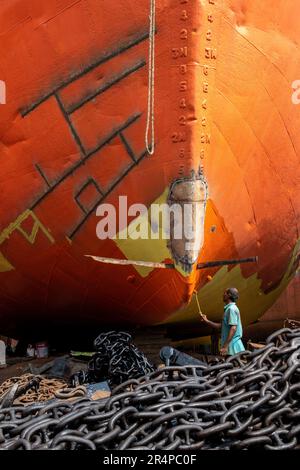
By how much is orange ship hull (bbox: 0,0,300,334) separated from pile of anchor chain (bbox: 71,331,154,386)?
0.69m

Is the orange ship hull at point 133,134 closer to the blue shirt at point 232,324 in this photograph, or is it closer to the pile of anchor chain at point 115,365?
the blue shirt at point 232,324

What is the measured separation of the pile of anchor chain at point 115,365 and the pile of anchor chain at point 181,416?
1.67 m

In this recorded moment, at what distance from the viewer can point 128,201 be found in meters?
4.40

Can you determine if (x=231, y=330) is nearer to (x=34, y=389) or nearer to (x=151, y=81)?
(x=34, y=389)

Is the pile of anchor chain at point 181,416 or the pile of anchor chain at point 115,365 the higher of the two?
the pile of anchor chain at point 115,365

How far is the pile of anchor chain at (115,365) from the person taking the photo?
3852 millimetres

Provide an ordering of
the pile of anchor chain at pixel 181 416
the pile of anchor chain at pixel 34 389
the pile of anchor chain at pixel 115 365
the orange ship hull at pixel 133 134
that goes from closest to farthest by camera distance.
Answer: the pile of anchor chain at pixel 181 416, the pile of anchor chain at pixel 34 389, the pile of anchor chain at pixel 115 365, the orange ship hull at pixel 133 134

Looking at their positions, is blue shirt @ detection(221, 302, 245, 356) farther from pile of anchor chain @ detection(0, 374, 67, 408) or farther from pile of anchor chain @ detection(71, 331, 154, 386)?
pile of anchor chain @ detection(0, 374, 67, 408)

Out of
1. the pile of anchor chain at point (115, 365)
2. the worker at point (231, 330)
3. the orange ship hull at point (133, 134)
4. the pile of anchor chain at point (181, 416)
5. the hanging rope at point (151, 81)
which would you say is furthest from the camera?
the worker at point (231, 330)

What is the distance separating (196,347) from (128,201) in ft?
9.19

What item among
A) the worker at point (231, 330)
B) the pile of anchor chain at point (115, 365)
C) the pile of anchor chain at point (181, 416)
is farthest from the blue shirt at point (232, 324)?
the pile of anchor chain at point (181, 416)

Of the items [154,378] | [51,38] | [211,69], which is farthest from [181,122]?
[154,378]

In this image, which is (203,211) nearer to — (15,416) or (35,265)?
(35,265)

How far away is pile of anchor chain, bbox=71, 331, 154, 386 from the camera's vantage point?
12.6 feet
